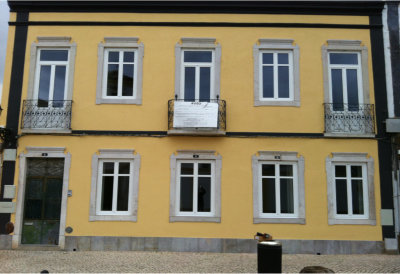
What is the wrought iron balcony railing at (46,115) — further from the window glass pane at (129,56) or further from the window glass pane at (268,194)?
the window glass pane at (268,194)

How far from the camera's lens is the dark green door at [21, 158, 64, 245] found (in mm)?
10906

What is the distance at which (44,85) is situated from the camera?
453 inches

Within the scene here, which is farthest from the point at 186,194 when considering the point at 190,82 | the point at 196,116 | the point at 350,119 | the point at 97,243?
the point at 350,119

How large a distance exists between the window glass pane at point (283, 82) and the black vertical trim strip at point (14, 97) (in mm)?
7474

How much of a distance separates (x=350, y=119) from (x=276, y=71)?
8.16ft

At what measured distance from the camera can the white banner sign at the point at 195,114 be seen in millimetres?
10711

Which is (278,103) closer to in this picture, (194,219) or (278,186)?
(278,186)

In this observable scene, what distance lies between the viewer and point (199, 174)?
1097 centimetres

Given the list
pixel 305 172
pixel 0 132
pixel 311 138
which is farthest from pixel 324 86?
pixel 0 132

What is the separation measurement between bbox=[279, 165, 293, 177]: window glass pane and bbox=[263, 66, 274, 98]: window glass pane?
206cm

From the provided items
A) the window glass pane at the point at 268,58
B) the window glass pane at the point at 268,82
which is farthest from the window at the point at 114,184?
the window glass pane at the point at 268,58

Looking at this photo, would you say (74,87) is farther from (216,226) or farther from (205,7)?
(216,226)

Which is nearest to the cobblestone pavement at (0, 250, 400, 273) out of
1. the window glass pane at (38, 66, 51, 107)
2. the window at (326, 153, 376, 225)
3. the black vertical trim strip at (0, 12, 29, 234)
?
the window at (326, 153, 376, 225)

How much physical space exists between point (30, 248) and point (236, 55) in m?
7.84
